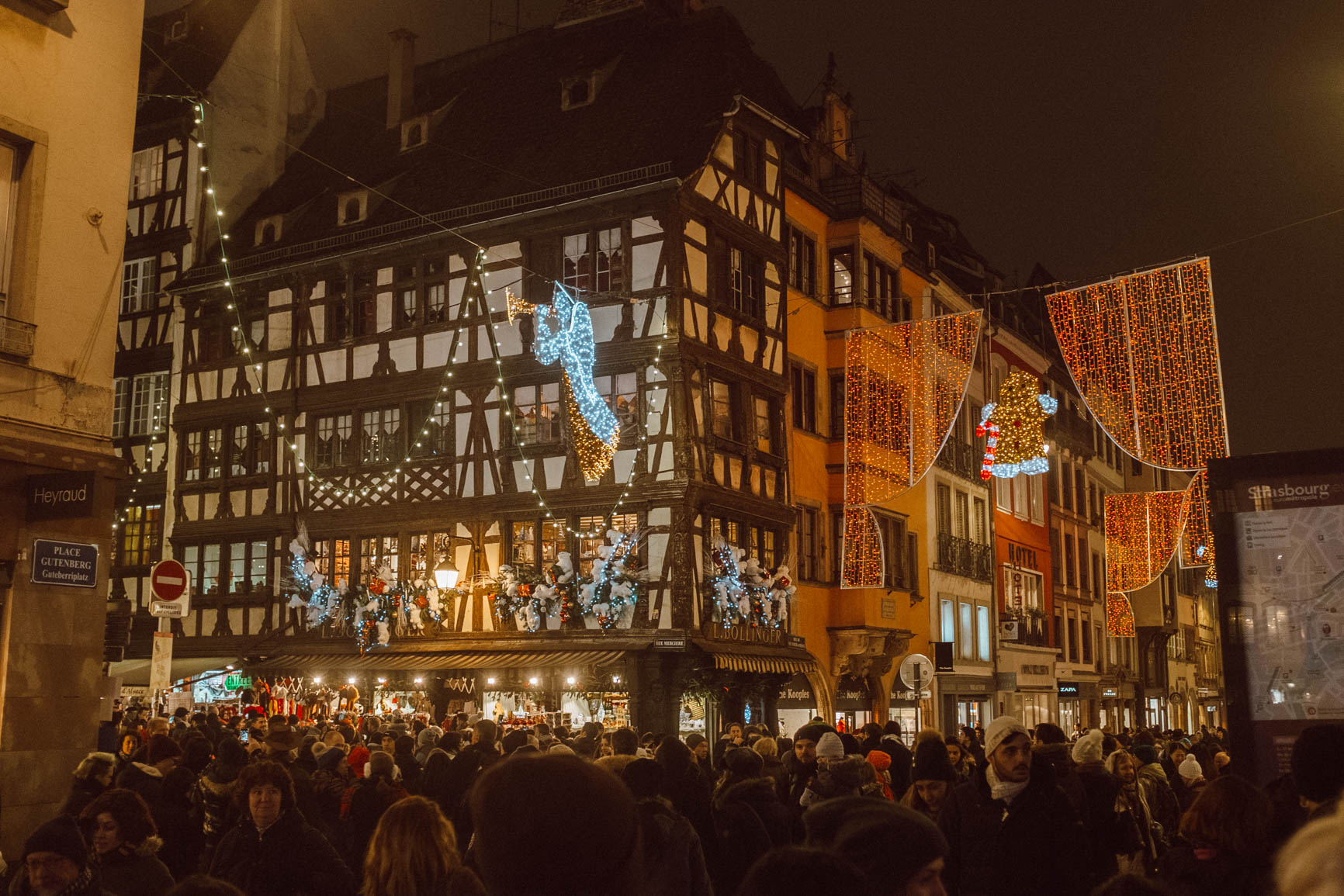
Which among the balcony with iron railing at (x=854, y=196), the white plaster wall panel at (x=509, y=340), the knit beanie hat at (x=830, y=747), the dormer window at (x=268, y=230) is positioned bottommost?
the knit beanie hat at (x=830, y=747)

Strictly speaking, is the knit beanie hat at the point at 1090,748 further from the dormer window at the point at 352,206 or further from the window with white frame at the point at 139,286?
the window with white frame at the point at 139,286

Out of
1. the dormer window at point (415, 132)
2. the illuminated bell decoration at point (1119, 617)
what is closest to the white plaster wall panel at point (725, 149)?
the dormer window at point (415, 132)

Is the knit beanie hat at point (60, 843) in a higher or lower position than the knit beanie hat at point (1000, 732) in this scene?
lower

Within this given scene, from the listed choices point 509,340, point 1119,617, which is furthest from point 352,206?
point 1119,617

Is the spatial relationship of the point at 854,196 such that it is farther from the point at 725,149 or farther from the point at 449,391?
the point at 449,391

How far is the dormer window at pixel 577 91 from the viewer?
2906cm

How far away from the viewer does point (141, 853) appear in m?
5.99

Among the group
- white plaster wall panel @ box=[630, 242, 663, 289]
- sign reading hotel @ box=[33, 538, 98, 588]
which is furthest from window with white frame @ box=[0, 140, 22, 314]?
white plaster wall panel @ box=[630, 242, 663, 289]

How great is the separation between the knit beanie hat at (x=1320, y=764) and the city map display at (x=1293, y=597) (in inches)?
110

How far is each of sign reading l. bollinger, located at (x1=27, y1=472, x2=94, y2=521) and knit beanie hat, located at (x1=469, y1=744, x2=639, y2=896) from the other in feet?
36.2

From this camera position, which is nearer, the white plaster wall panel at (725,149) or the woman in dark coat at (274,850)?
the woman in dark coat at (274,850)

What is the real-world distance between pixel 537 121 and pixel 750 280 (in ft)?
19.5

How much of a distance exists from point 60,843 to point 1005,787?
405 centimetres

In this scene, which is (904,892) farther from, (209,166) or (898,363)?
(209,166)
